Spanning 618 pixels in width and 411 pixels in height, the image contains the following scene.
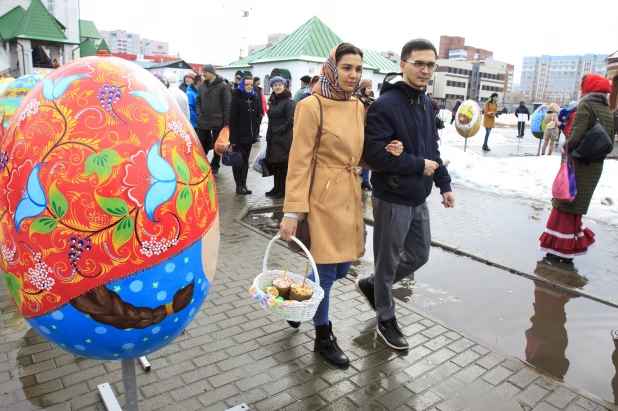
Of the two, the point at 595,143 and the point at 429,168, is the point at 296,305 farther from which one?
the point at 595,143

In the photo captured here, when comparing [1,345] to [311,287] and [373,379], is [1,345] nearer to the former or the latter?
[311,287]

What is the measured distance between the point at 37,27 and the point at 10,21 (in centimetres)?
414

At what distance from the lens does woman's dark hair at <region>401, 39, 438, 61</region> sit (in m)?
3.09

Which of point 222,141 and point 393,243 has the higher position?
point 222,141

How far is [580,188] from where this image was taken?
5.23m

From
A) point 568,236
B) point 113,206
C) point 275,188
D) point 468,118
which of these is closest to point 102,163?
point 113,206

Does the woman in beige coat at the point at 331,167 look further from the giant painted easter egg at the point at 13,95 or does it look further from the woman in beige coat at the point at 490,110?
the woman in beige coat at the point at 490,110

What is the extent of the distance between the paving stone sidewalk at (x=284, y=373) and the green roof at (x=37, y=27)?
35.8m

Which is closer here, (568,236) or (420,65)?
(420,65)

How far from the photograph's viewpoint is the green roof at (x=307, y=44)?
119ft

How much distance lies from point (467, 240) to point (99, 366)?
15.7ft

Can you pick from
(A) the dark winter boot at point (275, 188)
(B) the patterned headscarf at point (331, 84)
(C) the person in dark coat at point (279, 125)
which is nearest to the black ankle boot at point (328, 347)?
(B) the patterned headscarf at point (331, 84)

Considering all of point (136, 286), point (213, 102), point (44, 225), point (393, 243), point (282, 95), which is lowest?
point (393, 243)

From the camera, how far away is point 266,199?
7.98 meters
